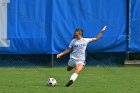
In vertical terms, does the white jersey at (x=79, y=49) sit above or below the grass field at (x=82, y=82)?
above

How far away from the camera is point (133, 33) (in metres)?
17.9

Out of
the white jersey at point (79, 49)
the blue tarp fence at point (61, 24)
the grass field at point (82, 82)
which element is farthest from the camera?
the blue tarp fence at point (61, 24)

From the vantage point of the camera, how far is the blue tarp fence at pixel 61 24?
57.4 ft

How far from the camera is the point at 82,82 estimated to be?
12562 millimetres

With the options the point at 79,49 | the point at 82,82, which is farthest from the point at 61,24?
the point at 79,49

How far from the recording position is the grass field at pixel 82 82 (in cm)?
1070

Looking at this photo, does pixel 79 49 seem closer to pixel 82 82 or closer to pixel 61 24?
pixel 82 82

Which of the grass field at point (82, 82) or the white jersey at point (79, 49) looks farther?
the white jersey at point (79, 49)

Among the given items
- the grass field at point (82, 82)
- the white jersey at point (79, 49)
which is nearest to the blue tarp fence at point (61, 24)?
the grass field at point (82, 82)

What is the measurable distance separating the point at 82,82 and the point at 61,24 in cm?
542

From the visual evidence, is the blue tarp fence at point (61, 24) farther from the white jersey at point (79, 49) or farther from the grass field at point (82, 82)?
the white jersey at point (79, 49)

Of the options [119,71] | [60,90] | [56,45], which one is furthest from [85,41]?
[56,45]

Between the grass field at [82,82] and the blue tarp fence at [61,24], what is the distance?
1.49 meters

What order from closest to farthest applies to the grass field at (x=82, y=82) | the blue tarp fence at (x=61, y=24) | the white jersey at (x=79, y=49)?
1. the grass field at (x=82, y=82)
2. the white jersey at (x=79, y=49)
3. the blue tarp fence at (x=61, y=24)
